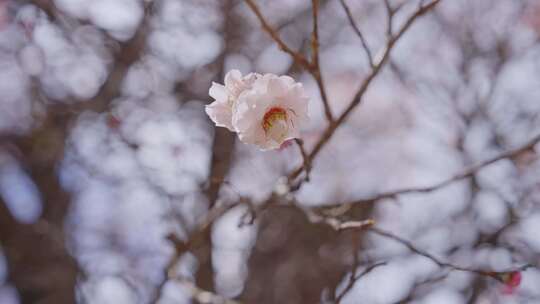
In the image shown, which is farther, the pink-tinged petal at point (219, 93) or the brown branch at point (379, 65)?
the brown branch at point (379, 65)

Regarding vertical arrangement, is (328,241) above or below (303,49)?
below

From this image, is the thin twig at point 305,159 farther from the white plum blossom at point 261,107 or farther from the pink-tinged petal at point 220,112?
the pink-tinged petal at point 220,112

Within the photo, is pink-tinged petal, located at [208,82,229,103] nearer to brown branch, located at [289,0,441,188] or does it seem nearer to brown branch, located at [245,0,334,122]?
brown branch, located at [245,0,334,122]

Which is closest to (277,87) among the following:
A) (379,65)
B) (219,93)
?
(219,93)

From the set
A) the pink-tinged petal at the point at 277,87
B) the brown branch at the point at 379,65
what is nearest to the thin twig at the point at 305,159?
the brown branch at the point at 379,65

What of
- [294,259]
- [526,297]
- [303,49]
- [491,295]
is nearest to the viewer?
[526,297]

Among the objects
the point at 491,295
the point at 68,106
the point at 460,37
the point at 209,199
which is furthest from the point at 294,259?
the point at 460,37

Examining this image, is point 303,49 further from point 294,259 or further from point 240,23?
point 294,259

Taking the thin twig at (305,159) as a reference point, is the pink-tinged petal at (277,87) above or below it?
above
